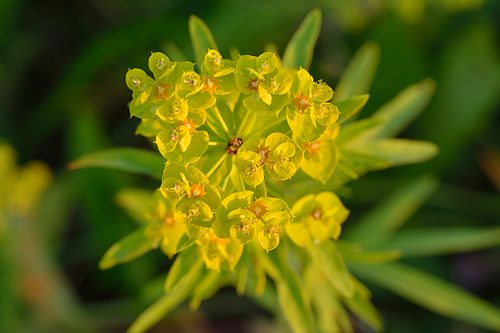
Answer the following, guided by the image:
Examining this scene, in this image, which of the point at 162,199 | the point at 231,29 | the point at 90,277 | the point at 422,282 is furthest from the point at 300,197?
the point at 90,277

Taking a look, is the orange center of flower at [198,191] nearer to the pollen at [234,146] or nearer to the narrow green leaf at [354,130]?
the pollen at [234,146]

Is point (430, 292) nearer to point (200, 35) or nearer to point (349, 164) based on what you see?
point (349, 164)

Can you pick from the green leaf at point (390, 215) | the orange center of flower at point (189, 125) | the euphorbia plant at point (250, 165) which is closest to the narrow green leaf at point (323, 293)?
the euphorbia plant at point (250, 165)

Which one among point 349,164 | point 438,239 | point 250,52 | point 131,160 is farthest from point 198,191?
point 250,52

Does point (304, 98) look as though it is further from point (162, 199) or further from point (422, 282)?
point (422, 282)

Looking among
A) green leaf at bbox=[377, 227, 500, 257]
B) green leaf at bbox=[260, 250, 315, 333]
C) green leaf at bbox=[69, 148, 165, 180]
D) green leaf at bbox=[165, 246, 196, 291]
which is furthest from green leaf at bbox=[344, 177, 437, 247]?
green leaf at bbox=[69, 148, 165, 180]

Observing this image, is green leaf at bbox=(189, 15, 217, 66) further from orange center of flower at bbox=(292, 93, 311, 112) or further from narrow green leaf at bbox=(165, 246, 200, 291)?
narrow green leaf at bbox=(165, 246, 200, 291)
